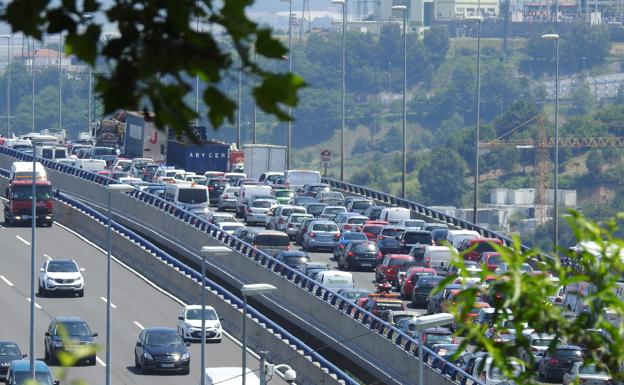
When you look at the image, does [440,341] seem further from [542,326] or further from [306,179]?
[306,179]

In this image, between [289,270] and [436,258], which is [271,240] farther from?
[289,270]

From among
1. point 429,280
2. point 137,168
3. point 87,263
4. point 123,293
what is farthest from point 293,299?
point 137,168

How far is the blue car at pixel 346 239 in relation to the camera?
63.4 m

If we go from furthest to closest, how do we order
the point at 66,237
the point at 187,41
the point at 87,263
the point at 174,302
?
the point at 66,237
the point at 87,263
the point at 174,302
the point at 187,41

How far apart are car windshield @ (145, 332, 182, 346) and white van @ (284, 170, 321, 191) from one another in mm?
39194

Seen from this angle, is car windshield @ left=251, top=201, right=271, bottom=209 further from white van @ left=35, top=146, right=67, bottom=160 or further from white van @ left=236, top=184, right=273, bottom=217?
white van @ left=35, top=146, right=67, bottom=160

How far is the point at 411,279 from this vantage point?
180 ft

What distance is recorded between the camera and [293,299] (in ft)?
178

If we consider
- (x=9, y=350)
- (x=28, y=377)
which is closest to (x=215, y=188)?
(x=9, y=350)

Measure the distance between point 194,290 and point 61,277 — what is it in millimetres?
4022

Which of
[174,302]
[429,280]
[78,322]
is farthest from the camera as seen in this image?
[174,302]

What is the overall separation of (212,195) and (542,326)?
247 feet

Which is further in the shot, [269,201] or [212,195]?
[212,195]

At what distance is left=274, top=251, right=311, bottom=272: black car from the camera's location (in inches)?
2272
